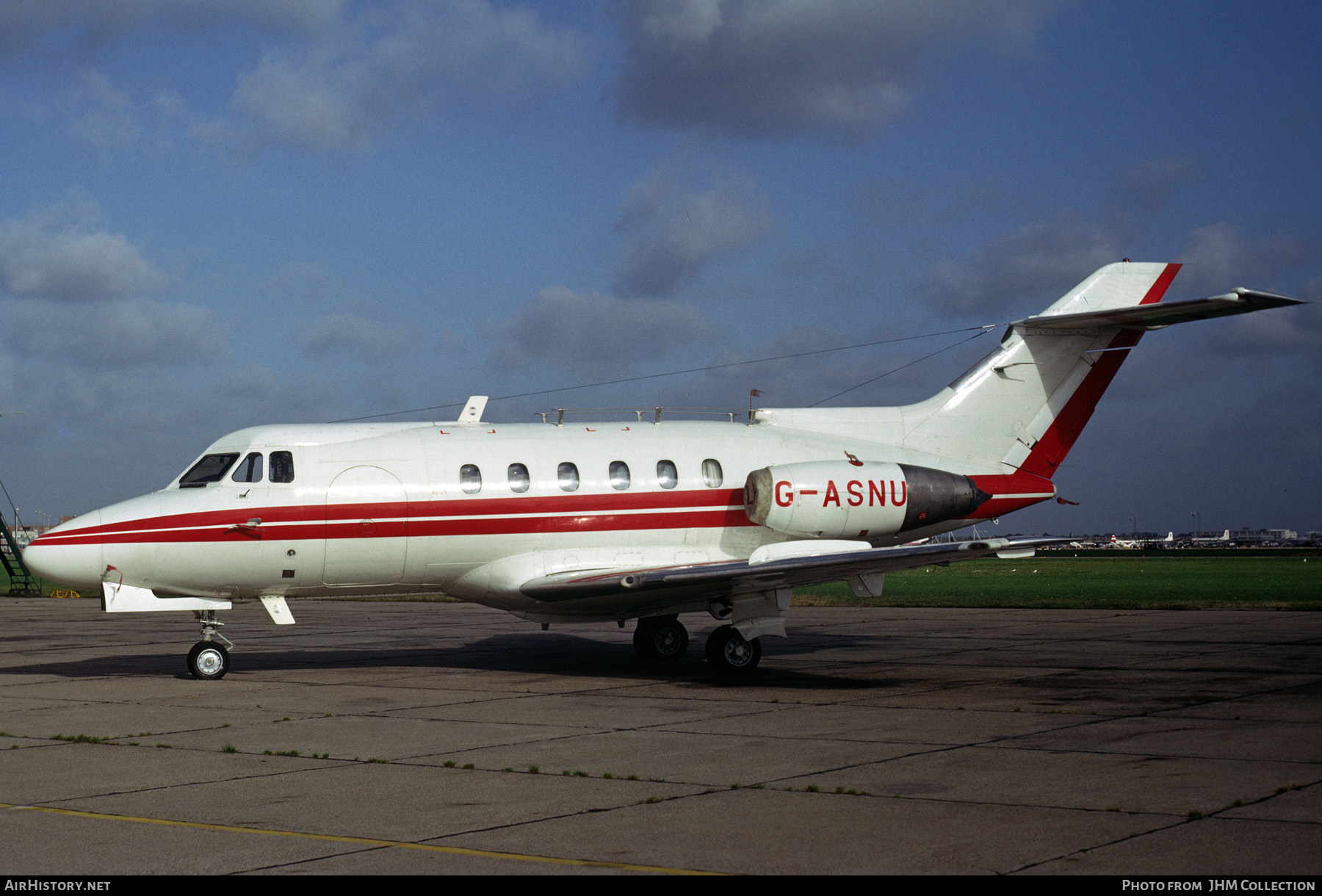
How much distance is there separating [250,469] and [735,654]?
7.78m

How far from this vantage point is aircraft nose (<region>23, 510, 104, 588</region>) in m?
17.3

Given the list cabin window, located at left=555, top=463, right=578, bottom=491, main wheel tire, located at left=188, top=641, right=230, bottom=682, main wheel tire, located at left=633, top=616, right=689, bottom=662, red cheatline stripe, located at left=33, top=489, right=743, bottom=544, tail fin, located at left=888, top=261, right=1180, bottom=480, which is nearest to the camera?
red cheatline stripe, located at left=33, top=489, right=743, bottom=544

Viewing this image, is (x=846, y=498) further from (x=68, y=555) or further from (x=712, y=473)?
(x=68, y=555)

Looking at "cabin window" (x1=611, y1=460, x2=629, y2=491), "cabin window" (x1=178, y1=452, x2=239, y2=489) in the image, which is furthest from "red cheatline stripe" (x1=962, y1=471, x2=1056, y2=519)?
"cabin window" (x1=178, y1=452, x2=239, y2=489)

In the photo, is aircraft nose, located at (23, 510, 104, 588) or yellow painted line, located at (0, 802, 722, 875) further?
aircraft nose, located at (23, 510, 104, 588)

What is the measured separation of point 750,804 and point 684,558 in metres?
10.4

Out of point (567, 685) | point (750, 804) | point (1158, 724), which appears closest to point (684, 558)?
point (567, 685)

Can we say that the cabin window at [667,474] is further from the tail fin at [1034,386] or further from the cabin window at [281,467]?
the cabin window at [281,467]

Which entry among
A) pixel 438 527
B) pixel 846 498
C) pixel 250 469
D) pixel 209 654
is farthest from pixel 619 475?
pixel 209 654

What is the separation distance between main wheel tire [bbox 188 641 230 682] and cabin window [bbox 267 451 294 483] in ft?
8.87

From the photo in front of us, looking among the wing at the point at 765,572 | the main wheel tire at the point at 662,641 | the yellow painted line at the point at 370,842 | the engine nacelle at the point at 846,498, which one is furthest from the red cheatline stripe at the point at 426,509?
the yellow painted line at the point at 370,842

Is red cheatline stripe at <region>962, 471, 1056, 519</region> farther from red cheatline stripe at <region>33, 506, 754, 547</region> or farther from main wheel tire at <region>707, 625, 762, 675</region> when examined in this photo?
main wheel tire at <region>707, 625, 762, 675</region>

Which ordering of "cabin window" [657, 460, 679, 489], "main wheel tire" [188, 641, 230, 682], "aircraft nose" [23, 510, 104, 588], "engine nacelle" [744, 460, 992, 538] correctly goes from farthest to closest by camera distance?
"cabin window" [657, 460, 679, 489] < "engine nacelle" [744, 460, 992, 538] < "main wheel tire" [188, 641, 230, 682] < "aircraft nose" [23, 510, 104, 588]

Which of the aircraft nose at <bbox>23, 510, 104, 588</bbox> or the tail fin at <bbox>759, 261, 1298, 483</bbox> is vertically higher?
the tail fin at <bbox>759, 261, 1298, 483</bbox>
